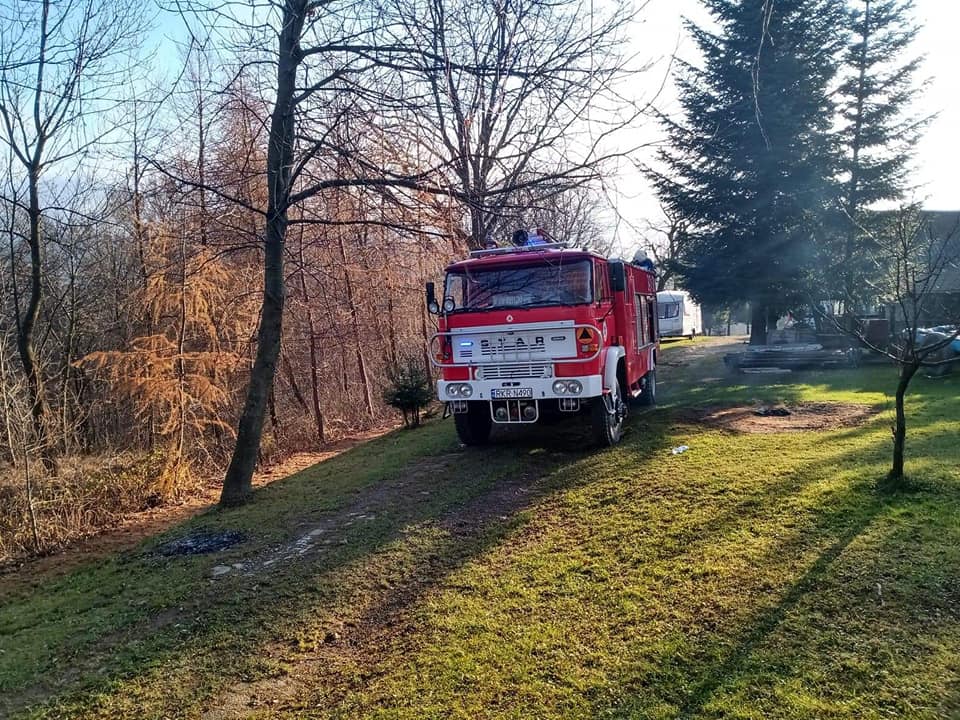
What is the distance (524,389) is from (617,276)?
2.14 m

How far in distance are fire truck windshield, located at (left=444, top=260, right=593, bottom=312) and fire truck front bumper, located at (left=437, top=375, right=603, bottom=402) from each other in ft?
3.14

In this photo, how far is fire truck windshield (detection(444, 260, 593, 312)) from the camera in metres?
7.86

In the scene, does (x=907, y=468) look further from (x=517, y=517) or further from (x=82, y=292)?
(x=82, y=292)

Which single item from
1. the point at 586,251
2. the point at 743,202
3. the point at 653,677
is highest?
the point at 743,202

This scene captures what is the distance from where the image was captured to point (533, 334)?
784 cm

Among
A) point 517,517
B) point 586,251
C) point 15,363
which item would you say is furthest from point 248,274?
point 517,517

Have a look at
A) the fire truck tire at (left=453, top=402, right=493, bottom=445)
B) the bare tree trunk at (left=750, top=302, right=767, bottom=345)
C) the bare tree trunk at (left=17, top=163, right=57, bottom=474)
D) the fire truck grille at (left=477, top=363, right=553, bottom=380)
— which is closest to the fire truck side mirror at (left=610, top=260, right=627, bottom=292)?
the fire truck grille at (left=477, top=363, right=553, bottom=380)

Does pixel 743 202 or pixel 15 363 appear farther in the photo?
pixel 743 202

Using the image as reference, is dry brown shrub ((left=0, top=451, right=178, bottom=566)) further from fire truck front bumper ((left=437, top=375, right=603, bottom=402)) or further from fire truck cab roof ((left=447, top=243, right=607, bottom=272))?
fire truck cab roof ((left=447, top=243, right=607, bottom=272))

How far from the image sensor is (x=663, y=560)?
192 inches

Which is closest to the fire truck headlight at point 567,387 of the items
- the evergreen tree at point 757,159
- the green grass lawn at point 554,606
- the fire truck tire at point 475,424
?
the green grass lawn at point 554,606

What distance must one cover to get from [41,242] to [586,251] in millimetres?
8935

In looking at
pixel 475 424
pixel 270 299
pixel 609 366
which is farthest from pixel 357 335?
pixel 609 366

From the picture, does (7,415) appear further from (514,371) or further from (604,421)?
(604,421)
